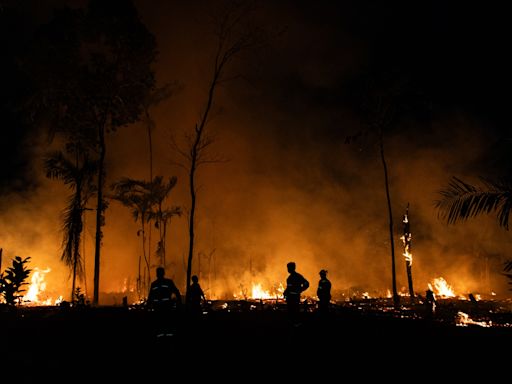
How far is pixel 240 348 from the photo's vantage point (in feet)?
35.0

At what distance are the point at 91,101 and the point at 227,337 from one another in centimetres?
1905

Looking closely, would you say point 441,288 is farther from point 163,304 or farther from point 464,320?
point 163,304

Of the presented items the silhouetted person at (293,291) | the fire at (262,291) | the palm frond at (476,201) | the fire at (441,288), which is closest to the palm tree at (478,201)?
the palm frond at (476,201)

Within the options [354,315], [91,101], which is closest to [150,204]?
[91,101]

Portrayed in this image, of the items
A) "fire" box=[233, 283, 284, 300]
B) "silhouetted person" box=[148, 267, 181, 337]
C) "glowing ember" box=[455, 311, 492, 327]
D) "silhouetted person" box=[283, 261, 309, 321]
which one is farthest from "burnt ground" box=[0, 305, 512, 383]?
"fire" box=[233, 283, 284, 300]

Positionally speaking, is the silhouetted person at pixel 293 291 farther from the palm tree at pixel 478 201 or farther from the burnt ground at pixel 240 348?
the palm tree at pixel 478 201

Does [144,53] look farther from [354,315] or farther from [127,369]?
[127,369]

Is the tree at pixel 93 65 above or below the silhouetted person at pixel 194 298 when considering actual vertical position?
above

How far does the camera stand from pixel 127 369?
850 cm

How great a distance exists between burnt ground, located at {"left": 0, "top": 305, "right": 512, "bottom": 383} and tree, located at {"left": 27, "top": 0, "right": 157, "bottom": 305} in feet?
36.5

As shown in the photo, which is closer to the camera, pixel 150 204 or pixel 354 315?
pixel 354 315

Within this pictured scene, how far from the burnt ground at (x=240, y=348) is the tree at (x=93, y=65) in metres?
11.1

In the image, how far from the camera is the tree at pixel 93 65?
80.4 feet

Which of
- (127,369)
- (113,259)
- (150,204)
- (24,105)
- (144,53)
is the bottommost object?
(127,369)
